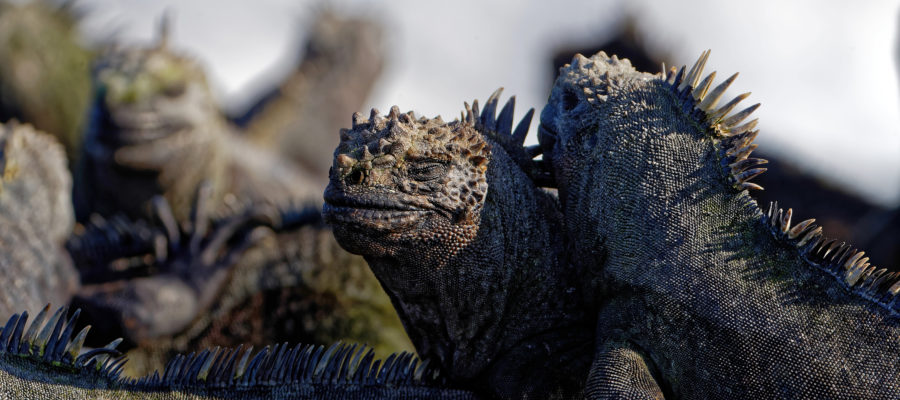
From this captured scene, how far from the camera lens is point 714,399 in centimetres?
312

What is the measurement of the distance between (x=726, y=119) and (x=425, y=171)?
1.06 metres

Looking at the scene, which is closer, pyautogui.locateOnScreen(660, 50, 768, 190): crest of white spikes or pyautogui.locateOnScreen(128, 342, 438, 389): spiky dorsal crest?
pyautogui.locateOnScreen(660, 50, 768, 190): crest of white spikes

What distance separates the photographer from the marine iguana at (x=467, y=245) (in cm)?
318

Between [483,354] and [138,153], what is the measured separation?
5973 millimetres

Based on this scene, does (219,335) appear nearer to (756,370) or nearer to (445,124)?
(445,124)

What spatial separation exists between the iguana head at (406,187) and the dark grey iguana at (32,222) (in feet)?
8.68

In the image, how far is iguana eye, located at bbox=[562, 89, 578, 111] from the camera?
358 cm

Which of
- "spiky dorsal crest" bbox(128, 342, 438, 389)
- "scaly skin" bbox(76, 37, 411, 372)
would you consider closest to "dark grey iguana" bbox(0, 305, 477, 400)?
"spiky dorsal crest" bbox(128, 342, 438, 389)

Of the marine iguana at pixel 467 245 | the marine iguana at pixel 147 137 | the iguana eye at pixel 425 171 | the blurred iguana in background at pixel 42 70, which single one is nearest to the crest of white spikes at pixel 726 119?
the marine iguana at pixel 467 245

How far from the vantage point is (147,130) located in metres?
8.66

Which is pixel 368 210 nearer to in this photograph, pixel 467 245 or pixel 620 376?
pixel 467 245

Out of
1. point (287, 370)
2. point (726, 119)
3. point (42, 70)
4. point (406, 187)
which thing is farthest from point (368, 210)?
point (42, 70)

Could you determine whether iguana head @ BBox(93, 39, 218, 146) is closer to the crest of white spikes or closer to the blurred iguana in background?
the blurred iguana in background

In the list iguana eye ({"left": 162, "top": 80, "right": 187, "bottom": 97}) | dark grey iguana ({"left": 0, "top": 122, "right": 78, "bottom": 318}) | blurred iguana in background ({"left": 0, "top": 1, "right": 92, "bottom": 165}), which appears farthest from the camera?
blurred iguana in background ({"left": 0, "top": 1, "right": 92, "bottom": 165})
